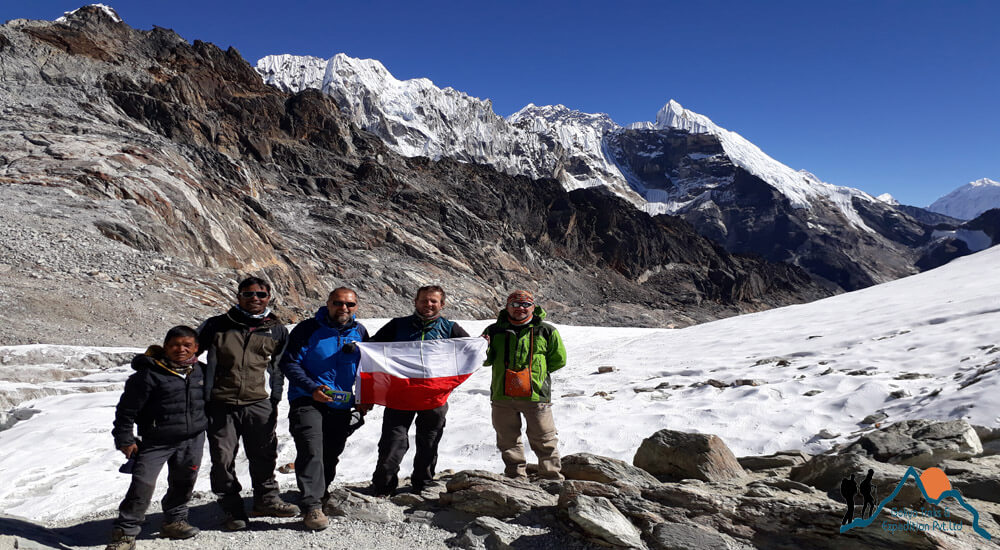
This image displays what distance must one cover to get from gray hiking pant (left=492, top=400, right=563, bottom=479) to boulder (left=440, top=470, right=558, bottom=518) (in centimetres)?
31

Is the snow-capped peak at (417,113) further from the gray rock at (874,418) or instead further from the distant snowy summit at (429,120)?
the gray rock at (874,418)

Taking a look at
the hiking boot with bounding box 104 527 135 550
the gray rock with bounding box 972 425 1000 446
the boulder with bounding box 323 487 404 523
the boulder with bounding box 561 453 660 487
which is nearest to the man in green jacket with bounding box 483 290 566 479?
the boulder with bounding box 561 453 660 487

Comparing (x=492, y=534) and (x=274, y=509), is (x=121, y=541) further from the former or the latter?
(x=492, y=534)

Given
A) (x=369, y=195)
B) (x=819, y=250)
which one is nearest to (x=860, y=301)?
(x=369, y=195)

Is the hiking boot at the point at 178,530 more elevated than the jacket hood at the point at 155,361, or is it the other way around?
the jacket hood at the point at 155,361

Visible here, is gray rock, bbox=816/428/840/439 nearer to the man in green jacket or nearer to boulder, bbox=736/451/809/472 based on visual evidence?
boulder, bbox=736/451/809/472

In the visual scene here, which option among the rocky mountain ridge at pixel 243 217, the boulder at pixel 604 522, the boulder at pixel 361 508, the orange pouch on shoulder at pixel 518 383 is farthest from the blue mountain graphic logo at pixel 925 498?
the rocky mountain ridge at pixel 243 217

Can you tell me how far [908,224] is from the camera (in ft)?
498

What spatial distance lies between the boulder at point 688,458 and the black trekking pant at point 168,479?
3.71 metres

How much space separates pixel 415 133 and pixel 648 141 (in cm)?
10269

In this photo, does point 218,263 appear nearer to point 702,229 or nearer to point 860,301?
point 860,301

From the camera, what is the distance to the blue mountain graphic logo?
10.2ft

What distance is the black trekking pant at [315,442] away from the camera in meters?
3.82

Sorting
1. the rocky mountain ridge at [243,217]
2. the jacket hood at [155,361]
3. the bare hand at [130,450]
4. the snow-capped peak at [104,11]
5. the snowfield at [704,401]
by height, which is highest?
the snow-capped peak at [104,11]
